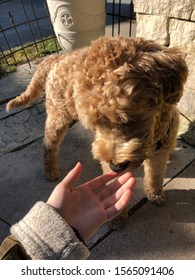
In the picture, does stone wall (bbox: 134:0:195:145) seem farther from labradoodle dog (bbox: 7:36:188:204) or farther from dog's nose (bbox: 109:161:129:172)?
dog's nose (bbox: 109:161:129:172)

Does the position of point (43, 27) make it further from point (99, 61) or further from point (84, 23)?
point (99, 61)

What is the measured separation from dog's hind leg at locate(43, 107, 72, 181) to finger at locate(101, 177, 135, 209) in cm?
110

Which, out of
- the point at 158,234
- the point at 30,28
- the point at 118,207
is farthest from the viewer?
the point at 30,28

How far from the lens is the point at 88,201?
193 cm

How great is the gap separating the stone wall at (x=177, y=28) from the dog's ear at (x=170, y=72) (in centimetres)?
95

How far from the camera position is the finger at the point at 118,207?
187cm

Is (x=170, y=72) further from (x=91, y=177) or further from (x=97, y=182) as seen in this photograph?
(x=91, y=177)

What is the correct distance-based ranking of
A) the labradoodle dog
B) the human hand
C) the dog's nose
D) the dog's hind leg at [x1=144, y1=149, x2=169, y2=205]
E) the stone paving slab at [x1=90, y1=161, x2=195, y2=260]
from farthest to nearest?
1. the dog's hind leg at [x1=144, y1=149, x2=169, y2=205]
2. the stone paving slab at [x1=90, y1=161, x2=195, y2=260]
3. the dog's nose
4. the labradoodle dog
5. the human hand

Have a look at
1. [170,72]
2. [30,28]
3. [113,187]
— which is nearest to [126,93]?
[170,72]

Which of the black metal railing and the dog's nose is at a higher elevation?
the dog's nose

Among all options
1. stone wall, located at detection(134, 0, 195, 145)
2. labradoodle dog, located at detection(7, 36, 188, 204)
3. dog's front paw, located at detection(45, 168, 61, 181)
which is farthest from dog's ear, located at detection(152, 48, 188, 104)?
dog's front paw, located at detection(45, 168, 61, 181)

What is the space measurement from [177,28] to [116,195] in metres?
1.79

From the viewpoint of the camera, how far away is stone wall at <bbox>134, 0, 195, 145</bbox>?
2875mm

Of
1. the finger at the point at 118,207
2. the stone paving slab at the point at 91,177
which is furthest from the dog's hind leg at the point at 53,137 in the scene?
the finger at the point at 118,207
